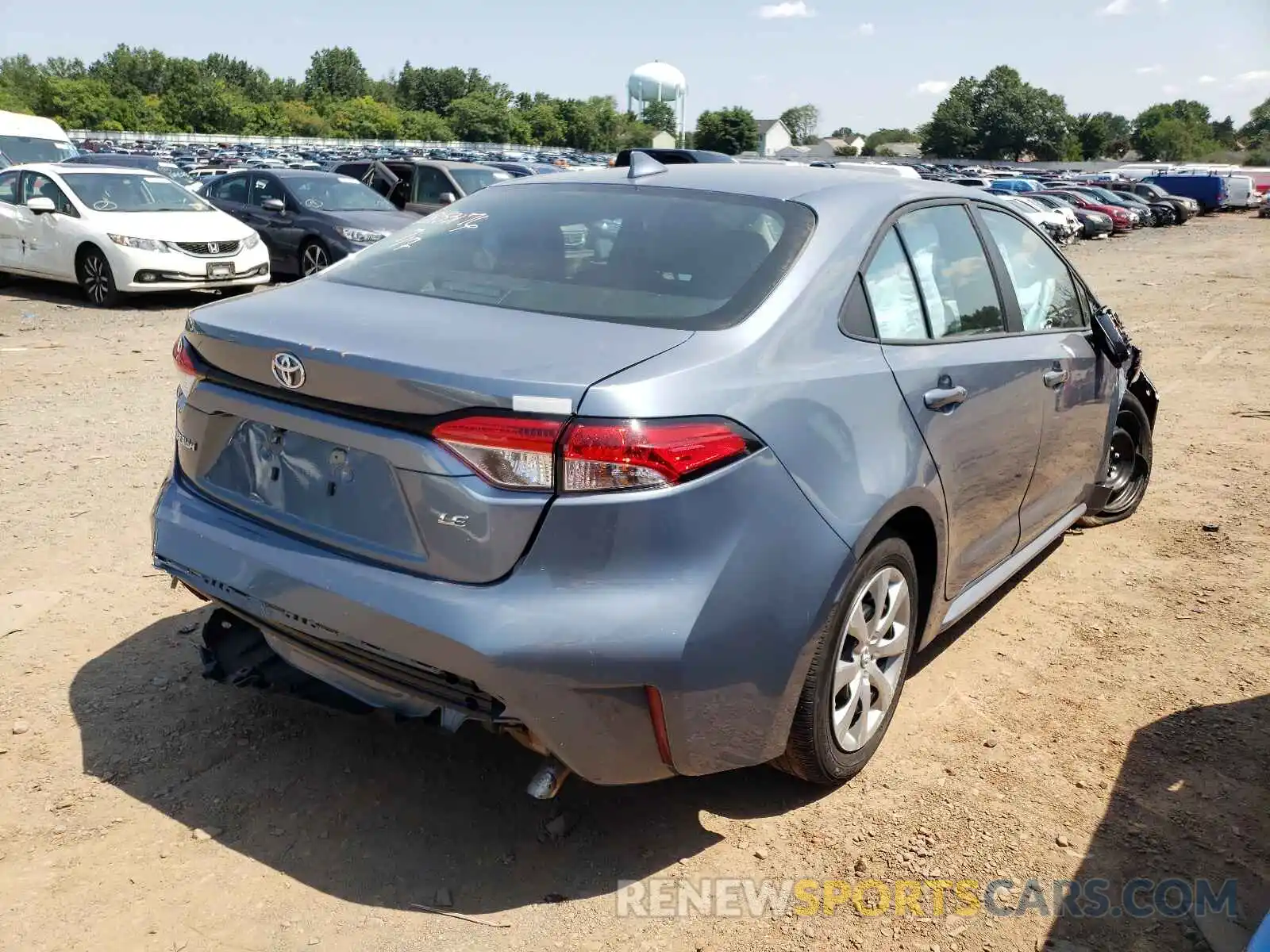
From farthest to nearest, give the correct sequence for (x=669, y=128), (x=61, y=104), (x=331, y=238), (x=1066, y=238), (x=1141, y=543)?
(x=669, y=128) → (x=61, y=104) → (x=1066, y=238) → (x=331, y=238) → (x=1141, y=543)

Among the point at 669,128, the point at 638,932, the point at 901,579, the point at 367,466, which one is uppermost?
the point at 669,128

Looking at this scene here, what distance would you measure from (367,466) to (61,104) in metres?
116

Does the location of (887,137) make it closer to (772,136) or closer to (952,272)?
(772,136)

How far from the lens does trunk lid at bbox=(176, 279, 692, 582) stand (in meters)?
2.34

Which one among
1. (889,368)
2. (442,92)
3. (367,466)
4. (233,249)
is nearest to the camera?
(367,466)

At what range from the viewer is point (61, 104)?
100 m

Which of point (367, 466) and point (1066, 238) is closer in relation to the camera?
point (367, 466)

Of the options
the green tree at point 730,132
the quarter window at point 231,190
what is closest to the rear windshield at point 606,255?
the quarter window at point 231,190

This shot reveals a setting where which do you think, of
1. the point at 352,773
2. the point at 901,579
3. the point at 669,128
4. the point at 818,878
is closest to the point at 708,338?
the point at 901,579

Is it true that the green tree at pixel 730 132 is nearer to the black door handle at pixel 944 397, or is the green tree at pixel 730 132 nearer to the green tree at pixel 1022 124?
the green tree at pixel 1022 124

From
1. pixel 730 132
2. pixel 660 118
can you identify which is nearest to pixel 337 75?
pixel 660 118

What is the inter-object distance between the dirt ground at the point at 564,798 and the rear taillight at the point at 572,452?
950 millimetres

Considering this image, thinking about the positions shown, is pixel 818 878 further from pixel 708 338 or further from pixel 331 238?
pixel 331 238

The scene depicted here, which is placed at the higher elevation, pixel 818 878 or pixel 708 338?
pixel 708 338
